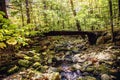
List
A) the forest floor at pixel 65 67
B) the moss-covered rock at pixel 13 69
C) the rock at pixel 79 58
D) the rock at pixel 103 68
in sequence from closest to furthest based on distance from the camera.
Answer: the forest floor at pixel 65 67, the moss-covered rock at pixel 13 69, the rock at pixel 103 68, the rock at pixel 79 58

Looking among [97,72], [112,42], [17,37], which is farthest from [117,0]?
[17,37]

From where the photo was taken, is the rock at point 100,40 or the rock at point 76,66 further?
the rock at point 100,40

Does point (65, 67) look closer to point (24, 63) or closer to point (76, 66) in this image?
point (76, 66)

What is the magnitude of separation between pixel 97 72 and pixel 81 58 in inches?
94.8

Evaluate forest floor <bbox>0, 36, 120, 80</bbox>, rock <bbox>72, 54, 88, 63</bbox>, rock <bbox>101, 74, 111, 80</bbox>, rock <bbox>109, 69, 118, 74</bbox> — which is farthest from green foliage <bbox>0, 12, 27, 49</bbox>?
rock <bbox>72, 54, 88, 63</bbox>

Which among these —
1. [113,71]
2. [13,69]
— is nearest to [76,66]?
[113,71]

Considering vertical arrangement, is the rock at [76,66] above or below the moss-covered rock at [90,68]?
below

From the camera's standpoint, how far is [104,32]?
13156 millimetres

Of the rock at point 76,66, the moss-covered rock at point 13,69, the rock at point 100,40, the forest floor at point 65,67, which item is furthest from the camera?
the rock at point 100,40

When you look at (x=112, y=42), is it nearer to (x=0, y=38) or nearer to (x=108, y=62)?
(x=108, y=62)

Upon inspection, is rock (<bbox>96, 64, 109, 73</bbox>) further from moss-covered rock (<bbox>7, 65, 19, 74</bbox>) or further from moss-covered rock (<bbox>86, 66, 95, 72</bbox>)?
moss-covered rock (<bbox>7, 65, 19, 74</bbox>)

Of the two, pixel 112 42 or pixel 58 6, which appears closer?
pixel 112 42

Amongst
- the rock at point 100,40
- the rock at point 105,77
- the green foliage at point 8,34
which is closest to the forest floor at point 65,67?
the rock at point 105,77

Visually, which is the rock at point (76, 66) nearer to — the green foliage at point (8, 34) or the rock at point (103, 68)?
the rock at point (103, 68)
